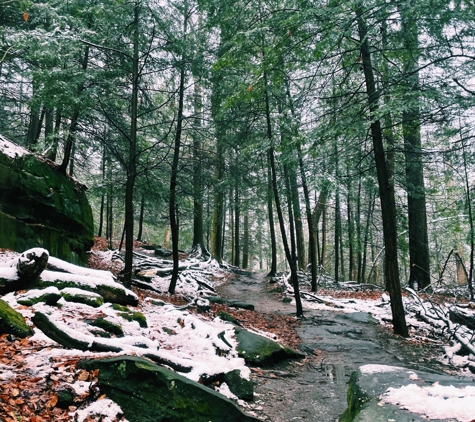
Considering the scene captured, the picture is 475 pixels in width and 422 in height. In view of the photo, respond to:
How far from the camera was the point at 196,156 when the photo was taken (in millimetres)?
10578

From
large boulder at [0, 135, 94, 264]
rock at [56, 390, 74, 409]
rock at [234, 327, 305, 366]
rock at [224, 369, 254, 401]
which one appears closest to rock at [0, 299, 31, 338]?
rock at [56, 390, 74, 409]

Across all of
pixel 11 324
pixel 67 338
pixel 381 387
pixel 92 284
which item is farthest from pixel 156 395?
pixel 92 284

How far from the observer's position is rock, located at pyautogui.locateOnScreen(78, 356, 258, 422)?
308 cm

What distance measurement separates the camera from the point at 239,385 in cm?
427

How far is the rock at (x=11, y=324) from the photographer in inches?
145

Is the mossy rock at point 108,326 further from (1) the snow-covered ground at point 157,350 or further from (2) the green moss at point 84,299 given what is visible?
(2) the green moss at point 84,299

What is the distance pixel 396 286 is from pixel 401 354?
1.82m

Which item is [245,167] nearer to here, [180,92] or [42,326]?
[180,92]

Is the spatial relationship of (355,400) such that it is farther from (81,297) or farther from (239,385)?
(81,297)

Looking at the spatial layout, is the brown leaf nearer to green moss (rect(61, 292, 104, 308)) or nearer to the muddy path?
the muddy path

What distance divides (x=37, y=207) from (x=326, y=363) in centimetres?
780

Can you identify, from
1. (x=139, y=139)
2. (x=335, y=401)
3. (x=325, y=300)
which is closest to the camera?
(x=335, y=401)

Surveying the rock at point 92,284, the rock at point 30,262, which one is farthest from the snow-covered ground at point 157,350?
the rock at point 30,262

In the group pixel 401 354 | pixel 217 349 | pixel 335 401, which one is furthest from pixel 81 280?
pixel 401 354
